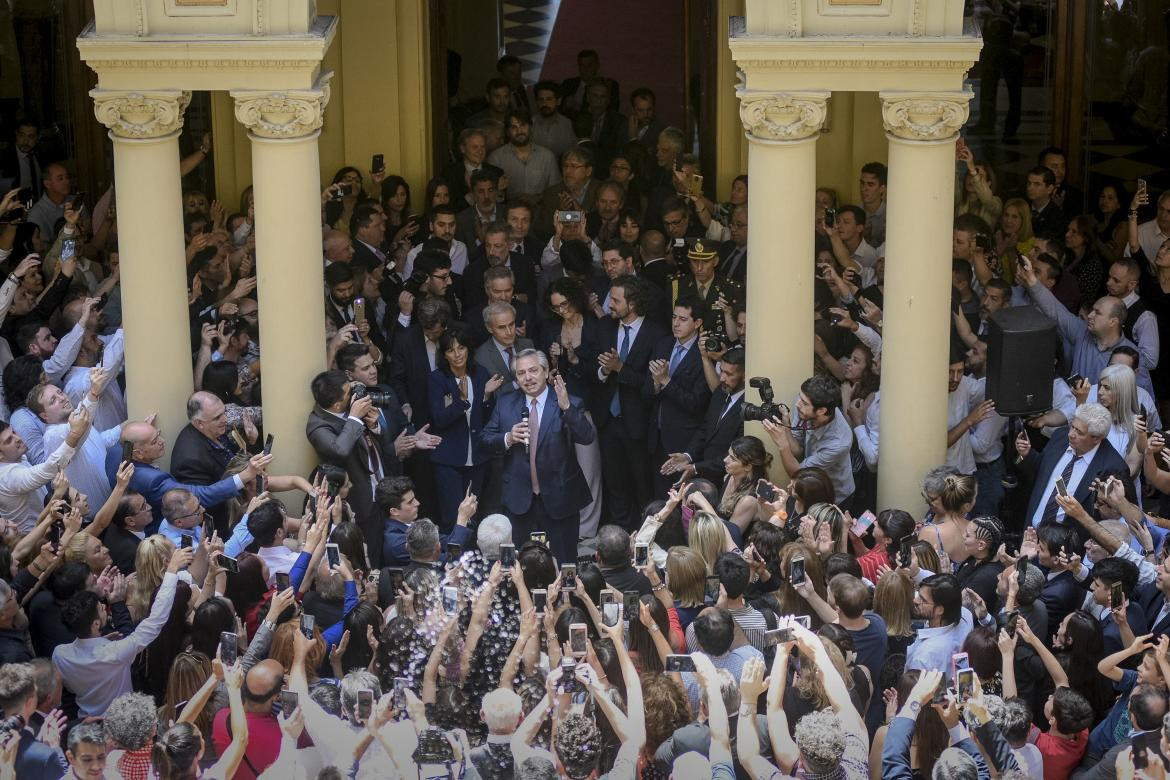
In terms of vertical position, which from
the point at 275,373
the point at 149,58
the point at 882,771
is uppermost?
the point at 149,58

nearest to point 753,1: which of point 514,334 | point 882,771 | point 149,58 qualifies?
point 514,334

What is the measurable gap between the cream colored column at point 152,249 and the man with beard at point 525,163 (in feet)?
15.1

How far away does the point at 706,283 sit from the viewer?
16.5 meters

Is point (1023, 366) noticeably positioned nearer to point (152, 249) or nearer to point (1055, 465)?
point (1055, 465)

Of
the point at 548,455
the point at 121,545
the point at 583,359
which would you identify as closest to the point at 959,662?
the point at 548,455

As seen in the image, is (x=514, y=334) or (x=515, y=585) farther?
(x=514, y=334)

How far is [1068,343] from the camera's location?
16281 millimetres

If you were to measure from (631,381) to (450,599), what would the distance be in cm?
380

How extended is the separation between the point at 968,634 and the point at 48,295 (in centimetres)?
745

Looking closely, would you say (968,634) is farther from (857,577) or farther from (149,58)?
(149,58)

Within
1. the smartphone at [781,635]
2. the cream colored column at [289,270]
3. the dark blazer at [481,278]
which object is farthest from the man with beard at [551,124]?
the smartphone at [781,635]

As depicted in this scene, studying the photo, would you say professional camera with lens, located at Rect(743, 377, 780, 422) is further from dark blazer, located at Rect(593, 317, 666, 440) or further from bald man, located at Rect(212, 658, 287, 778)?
bald man, located at Rect(212, 658, 287, 778)

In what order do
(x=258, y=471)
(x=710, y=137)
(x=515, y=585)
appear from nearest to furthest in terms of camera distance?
(x=515, y=585) < (x=258, y=471) < (x=710, y=137)

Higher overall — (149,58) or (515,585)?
(149,58)
